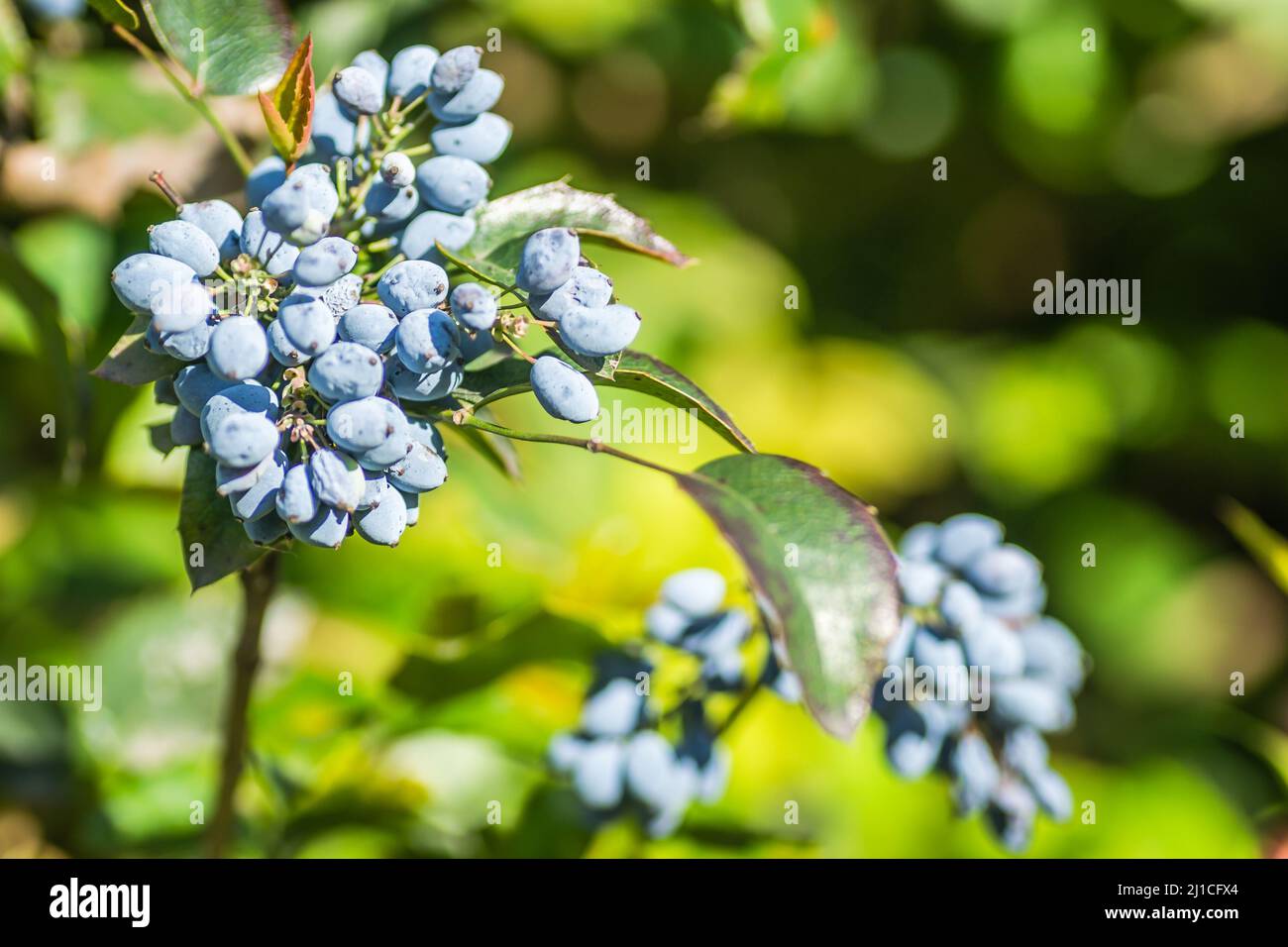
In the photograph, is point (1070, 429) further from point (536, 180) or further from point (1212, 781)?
point (536, 180)

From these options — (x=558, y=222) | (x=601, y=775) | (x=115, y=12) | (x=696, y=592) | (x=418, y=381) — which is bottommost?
(x=601, y=775)

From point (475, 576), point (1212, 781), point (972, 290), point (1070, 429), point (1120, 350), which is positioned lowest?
point (1212, 781)

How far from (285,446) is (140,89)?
2.44 feet

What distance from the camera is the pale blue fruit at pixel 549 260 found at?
581mm

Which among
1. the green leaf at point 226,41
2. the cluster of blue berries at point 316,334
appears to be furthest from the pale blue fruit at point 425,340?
the green leaf at point 226,41

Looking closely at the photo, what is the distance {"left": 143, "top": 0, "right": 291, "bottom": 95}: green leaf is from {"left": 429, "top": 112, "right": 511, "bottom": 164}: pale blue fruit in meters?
0.11

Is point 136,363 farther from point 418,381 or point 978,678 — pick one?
point 978,678

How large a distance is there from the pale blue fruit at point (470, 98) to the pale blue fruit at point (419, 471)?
0.66ft

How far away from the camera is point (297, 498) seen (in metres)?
0.57

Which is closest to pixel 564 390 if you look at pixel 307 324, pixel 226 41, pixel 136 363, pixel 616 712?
pixel 307 324

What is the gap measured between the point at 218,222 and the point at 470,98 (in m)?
0.16

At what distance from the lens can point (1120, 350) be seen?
2.04 meters
